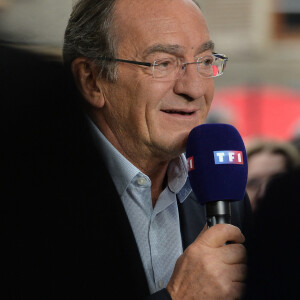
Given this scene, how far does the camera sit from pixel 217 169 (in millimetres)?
1775

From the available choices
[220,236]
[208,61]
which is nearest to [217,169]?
[220,236]

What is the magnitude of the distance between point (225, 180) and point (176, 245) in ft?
1.37

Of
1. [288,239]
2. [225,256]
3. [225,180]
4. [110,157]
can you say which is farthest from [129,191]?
[288,239]

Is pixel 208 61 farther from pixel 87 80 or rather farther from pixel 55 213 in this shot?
pixel 55 213

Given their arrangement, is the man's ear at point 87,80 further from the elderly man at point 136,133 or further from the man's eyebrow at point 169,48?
the man's eyebrow at point 169,48

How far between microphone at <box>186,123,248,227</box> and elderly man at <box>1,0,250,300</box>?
16cm

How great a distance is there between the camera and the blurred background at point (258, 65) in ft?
30.1

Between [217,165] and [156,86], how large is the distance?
42 centimetres

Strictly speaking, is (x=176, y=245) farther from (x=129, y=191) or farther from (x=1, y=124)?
(x=1, y=124)

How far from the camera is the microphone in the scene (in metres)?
1.71

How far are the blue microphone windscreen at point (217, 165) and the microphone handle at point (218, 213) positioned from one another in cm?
1

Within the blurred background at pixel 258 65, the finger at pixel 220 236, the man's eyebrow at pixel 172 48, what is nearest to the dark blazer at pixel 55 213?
the finger at pixel 220 236

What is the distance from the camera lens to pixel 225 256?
62.4 inches

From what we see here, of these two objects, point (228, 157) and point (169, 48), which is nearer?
point (228, 157)
